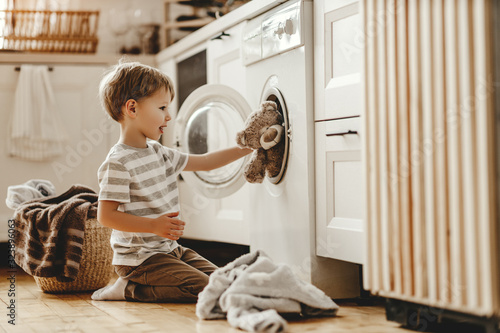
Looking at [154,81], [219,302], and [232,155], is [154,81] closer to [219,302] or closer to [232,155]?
[232,155]

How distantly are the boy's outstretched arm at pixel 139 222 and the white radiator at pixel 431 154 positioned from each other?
551 millimetres

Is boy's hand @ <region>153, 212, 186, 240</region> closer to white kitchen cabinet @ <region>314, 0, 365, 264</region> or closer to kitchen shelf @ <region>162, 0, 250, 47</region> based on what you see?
white kitchen cabinet @ <region>314, 0, 365, 264</region>

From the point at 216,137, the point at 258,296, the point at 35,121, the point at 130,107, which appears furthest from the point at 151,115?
the point at 35,121

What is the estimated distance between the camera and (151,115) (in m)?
1.71

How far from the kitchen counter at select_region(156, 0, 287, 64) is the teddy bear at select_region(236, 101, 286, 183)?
32 cm

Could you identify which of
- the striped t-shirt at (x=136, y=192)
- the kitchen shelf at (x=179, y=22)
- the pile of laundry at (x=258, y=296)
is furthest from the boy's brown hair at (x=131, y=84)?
the kitchen shelf at (x=179, y=22)

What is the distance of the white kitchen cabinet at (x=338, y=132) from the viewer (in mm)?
1453

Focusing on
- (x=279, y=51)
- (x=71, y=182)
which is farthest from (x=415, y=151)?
(x=71, y=182)

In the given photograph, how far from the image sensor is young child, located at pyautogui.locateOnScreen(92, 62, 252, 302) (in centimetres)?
163

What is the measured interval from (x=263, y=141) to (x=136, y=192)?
37 centimetres

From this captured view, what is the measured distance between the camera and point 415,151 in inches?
42.9

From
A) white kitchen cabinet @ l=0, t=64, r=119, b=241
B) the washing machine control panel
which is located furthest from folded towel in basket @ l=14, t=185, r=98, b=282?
white kitchen cabinet @ l=0, t=64, r=119, b=241

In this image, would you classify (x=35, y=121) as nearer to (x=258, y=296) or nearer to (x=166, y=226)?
(x=166, y=226)

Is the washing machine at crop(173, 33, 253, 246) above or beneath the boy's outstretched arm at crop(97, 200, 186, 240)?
above
